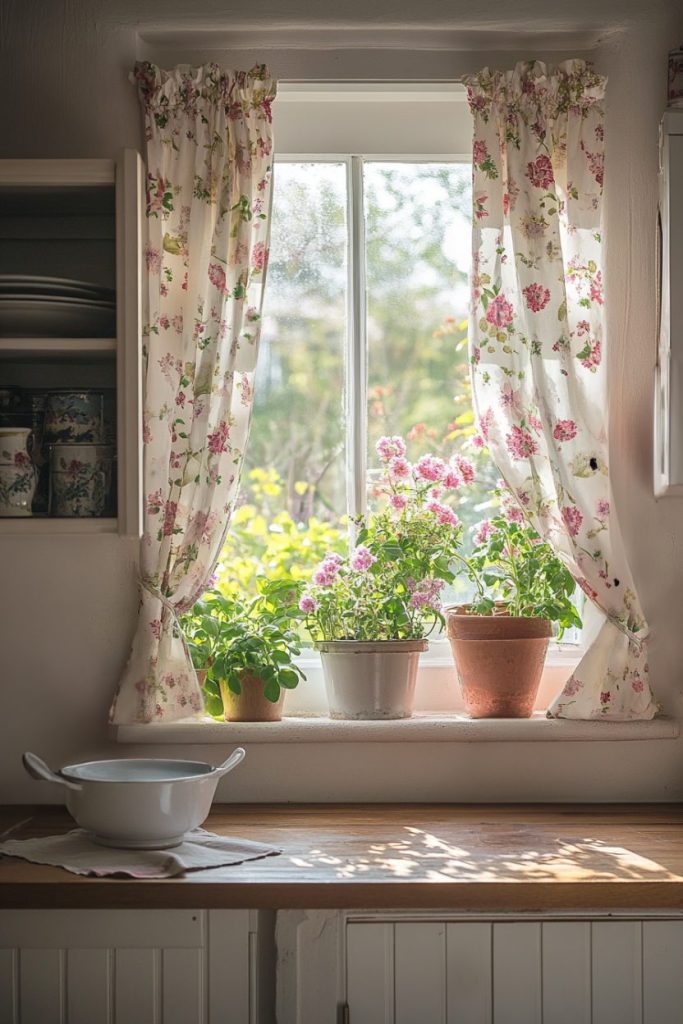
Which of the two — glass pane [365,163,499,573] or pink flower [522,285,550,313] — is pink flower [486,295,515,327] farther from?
glass pane [365,163,499,573]

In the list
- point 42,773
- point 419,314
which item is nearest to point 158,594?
point 42,773

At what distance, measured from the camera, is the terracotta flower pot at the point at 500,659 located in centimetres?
231

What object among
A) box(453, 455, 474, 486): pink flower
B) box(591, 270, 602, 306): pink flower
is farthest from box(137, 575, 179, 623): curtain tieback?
box(591, 270, 602, 306): pink flower

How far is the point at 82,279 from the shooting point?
7.68 feet

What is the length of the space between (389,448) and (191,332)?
0.48 meters

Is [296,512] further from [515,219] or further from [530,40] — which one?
[530,40]

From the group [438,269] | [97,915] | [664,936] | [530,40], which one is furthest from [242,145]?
[664,936]

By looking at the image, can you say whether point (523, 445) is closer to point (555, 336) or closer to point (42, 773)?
point (555, 336)

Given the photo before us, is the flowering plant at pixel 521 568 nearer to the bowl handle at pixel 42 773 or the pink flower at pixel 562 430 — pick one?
the pink flower at pixel 562 430

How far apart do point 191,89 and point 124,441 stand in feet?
2.64

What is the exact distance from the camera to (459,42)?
2406mm

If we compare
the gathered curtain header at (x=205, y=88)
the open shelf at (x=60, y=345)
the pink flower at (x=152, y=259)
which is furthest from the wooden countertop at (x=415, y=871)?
the gathered curtain header at (x=205, y=88)

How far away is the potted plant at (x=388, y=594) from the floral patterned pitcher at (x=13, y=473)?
62 centimetres

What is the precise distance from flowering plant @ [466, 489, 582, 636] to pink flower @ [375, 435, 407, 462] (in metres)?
0.23
